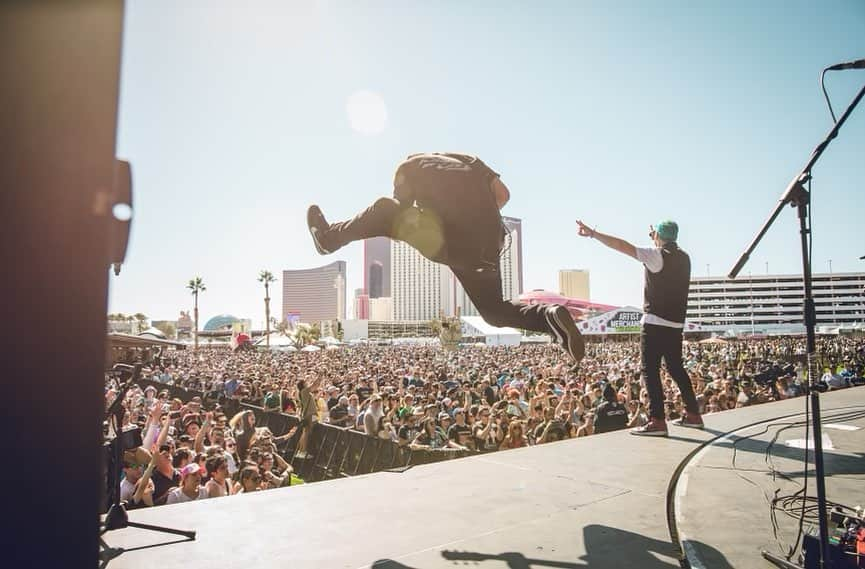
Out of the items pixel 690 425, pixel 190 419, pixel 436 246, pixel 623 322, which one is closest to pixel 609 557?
pixel 436 246

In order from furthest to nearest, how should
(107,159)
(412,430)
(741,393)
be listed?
1. (741,393)
2. (412,430)
3. (107,159)

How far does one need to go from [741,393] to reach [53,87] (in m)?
12.6

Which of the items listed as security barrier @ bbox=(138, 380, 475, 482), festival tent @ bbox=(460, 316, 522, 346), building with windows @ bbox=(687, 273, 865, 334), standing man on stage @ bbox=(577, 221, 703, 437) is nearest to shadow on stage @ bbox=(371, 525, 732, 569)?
standing man on stage @ bbox=(577, 221, 703, 437)

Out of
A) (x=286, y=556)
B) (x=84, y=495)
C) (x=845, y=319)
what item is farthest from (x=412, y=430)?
(x=845, y=319)

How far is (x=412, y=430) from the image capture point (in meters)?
8.00

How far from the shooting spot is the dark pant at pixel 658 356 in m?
5.05

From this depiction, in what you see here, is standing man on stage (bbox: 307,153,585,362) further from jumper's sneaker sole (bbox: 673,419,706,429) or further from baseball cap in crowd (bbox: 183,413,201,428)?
baseball cap in crowd (bbox: 183,413,201,428)

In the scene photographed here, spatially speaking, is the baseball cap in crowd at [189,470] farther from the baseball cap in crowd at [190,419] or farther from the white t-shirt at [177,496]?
the baseball cap in crowd at [190,419]

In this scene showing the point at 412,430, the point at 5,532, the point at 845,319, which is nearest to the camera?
the point at 5,532

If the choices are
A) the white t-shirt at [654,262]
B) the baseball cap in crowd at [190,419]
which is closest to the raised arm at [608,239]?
the white t-shirt at [654,262]

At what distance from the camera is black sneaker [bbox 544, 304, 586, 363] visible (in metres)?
3.24

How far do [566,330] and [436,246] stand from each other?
96 cm

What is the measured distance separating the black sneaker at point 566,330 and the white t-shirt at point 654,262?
1.65 meters

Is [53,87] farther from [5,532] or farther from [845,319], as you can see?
[845,319]
